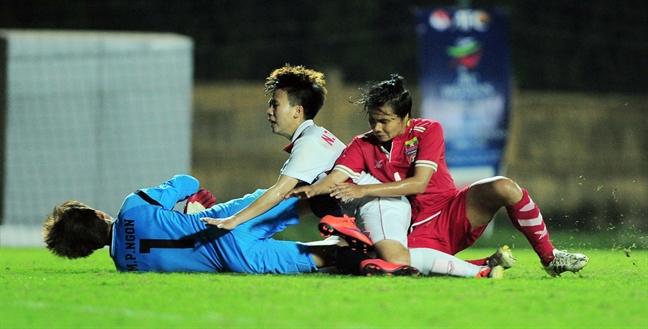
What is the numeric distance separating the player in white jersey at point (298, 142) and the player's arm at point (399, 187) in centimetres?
35

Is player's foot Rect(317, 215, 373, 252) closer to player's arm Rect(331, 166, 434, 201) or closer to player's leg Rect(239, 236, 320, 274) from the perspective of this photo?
player's arm Rect(331, 166, 434, 201)

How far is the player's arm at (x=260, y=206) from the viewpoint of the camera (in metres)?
5.40

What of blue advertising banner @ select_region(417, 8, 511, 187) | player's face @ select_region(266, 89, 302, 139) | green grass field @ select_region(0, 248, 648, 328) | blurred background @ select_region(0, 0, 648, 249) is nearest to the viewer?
green grass field @ select_region(0, 248, 648, 328)

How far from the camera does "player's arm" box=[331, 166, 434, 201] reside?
17.8 feet

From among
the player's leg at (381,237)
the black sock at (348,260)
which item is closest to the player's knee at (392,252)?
the player's leg at (381,237)

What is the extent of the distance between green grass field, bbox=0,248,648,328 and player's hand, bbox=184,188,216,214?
63 cm

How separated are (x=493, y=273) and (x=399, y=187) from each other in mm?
708

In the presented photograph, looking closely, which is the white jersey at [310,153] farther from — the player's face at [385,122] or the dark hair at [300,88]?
the player's face at [385,122]

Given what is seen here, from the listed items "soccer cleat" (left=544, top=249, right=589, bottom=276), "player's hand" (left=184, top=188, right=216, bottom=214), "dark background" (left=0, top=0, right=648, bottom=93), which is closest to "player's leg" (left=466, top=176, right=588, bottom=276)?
"soccer cleat" (left=544, top=249, right=589, bottom=276)

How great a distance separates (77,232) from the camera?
5.89 meters

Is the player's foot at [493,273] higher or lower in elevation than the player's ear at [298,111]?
lower

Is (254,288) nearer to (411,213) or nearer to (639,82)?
(411,213)

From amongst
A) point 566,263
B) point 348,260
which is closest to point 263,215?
point 348,260

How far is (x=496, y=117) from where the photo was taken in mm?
12133
